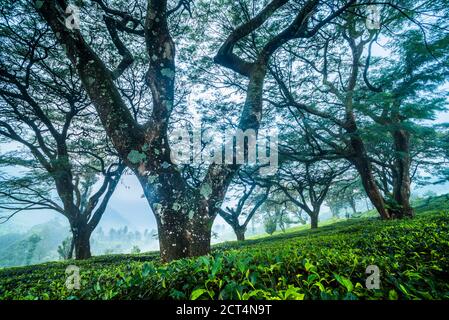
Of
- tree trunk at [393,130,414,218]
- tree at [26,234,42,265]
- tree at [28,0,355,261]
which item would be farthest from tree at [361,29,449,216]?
tree at [26,234,42,265]

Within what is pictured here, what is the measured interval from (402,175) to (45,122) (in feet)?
53.0

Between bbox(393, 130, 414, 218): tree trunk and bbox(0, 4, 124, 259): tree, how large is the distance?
44.2 feet

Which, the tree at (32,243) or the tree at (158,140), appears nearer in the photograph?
the tree at (158,140)

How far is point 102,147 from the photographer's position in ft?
41.2

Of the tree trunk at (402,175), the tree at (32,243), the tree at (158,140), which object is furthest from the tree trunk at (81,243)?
the tree at (32,243)

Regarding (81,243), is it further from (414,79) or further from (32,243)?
(32,243)

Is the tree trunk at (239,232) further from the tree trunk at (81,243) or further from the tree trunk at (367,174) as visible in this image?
the tree trunk at (367,174)

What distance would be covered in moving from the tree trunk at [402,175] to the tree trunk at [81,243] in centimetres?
1442

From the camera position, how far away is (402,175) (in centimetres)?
1047

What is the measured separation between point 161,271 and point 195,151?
484 inches

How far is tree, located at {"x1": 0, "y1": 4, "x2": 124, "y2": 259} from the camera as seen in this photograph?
8.49m

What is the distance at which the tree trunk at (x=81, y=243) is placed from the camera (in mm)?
11070

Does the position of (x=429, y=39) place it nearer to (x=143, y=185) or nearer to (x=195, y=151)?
(x=143, y=185)

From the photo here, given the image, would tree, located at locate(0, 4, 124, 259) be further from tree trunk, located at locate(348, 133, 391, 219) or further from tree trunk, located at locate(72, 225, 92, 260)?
tree trunk, located at locate(348, 133, 391, 219)
